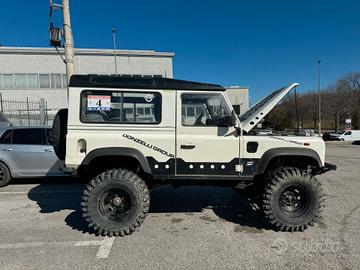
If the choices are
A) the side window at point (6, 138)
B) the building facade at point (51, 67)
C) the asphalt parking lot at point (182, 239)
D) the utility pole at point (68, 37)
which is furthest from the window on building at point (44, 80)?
the asphalt parking lot at point (182, 239)

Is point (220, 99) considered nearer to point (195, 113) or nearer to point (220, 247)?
point (195, 113)

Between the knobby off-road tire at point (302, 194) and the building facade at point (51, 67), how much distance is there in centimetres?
2394

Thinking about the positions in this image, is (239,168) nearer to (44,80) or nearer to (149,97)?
(149,97)

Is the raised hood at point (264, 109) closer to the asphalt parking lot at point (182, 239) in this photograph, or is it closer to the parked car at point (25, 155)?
the asphalt parking lot at point (182, 239)

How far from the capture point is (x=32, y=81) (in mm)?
27125

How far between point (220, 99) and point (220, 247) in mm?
2165

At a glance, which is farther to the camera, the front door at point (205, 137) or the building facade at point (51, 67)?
the building facade at point (51, 67)

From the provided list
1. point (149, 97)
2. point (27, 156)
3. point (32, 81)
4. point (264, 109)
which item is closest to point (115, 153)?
point (149, 97)

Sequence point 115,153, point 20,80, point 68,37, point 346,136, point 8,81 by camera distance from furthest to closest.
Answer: point 346,136 → point 20,80 → point 8,81 → point 68,37 → point 115,153

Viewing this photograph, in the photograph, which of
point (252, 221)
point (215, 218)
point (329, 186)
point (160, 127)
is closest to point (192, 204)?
point (215, 218)

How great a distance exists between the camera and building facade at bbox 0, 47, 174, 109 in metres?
26.7

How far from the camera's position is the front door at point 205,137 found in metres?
4.07

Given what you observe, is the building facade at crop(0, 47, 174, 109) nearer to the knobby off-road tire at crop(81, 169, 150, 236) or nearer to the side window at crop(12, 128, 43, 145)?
the side window at crop(12, 128, 43, 145)

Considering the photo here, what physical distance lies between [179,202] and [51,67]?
26983mm
